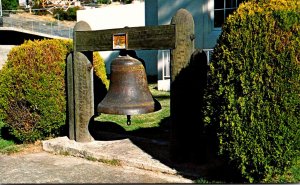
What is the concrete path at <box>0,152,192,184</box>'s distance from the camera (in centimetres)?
534

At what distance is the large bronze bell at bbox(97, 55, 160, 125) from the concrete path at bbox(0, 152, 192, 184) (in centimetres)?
77

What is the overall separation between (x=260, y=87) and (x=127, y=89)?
190 centimetres

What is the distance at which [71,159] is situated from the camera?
6.42 m

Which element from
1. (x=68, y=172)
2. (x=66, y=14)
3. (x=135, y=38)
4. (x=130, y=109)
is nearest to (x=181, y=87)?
(x=130, y=109)

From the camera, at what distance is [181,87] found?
5402mm

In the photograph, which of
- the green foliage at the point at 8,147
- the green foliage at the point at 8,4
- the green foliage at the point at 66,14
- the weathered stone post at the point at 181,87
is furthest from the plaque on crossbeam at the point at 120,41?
the green foliage at the point at 8,4

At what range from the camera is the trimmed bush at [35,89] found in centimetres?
706

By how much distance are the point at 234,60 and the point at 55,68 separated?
3563 mm

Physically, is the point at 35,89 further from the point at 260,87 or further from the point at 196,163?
the point at 260,87

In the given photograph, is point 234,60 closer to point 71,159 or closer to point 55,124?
point 71,159

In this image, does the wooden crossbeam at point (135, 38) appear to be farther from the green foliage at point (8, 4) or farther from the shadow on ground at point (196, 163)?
the green foliage at point (8, 4)

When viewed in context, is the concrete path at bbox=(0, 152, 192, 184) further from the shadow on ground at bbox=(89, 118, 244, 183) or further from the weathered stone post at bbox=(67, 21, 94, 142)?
the weathered stone post at bbox=(67, 21, 94, 142)

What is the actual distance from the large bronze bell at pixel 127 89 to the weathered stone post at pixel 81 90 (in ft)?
3.55

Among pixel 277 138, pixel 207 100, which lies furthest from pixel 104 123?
pixel 277 138
